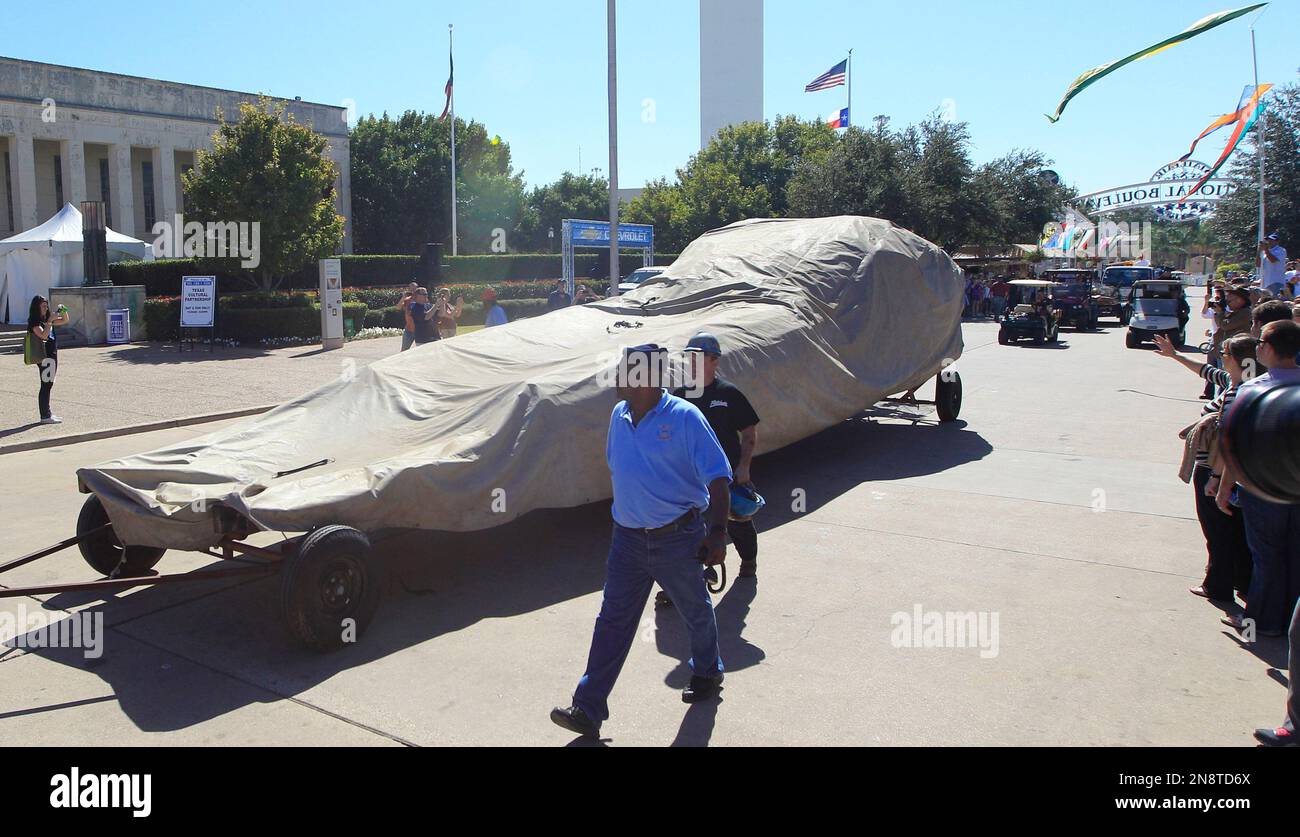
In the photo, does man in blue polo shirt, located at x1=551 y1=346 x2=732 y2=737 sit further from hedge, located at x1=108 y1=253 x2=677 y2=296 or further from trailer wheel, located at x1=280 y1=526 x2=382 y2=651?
hedge, located at x1=108 y1=253 x2=677 y2=296

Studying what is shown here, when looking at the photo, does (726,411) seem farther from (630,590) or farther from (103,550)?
(103,550)

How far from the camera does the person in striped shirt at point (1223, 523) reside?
19.2 ft

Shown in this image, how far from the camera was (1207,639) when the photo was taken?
5648mm

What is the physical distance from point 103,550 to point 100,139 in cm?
3646

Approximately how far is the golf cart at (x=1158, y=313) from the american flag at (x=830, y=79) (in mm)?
20448

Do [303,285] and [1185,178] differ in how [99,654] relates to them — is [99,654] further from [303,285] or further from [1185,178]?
[1185,178]

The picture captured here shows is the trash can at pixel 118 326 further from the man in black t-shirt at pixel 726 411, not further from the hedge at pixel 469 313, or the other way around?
the man in black t-shirt at pixel 726 411

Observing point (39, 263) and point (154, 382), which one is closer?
point (154, 382)

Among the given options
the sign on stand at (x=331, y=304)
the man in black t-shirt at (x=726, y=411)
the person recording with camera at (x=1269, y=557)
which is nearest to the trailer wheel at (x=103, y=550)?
the man in black t-shirt at (x=726, y=411)

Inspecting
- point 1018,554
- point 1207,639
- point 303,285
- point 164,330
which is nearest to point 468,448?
point 1018,554

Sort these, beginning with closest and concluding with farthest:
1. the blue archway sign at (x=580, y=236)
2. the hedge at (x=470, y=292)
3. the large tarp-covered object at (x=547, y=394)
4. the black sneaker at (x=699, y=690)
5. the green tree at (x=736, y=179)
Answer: the black sneaker at (x=699, y=690)
the large tarp-covered object at (x=547, y=394)
the blue archway sign at (x=580, y=236)
the hedge at (x=470, y=292)
the green tree at (x=736, y=179)

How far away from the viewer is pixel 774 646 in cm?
560

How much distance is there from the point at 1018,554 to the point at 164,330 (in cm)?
2292

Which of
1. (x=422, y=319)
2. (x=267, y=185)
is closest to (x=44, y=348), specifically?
(x=422, y=319)
